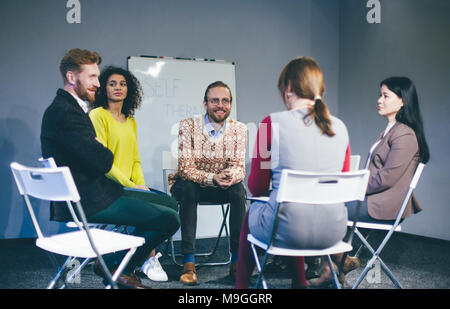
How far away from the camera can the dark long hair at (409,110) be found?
8.21ft

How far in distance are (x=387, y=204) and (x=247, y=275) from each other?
1055 millimetres

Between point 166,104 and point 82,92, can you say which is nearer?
point 82,92

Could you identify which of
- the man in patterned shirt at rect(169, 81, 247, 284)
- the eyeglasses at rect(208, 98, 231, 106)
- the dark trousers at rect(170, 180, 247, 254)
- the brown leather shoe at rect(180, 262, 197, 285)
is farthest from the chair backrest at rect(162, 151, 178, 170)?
the brown leather shoe at rect(180, 262, 197, 285)

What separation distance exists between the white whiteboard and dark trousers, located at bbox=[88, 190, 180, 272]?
5.82 ft

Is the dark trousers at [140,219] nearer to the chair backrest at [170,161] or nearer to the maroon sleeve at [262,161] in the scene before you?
the maroon sleeve at [262,161]

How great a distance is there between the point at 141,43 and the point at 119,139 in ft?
5.96

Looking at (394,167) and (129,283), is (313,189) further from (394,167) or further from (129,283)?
(129,283)

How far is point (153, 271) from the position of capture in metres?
2.65

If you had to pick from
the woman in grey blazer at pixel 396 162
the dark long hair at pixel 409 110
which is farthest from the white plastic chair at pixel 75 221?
the dark long hair at pixel 409 110

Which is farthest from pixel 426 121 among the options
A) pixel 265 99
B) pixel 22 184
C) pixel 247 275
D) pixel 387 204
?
pixel 22 184

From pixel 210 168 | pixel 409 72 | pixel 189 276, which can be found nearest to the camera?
pixel 189 276

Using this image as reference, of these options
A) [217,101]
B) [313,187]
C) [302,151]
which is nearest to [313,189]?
[313,187]

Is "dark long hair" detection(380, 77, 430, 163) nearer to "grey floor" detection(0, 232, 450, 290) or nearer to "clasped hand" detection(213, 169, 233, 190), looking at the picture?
"grey floor" detection(0, 232, 450, 290)

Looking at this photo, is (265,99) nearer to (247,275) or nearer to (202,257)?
(202,257)
